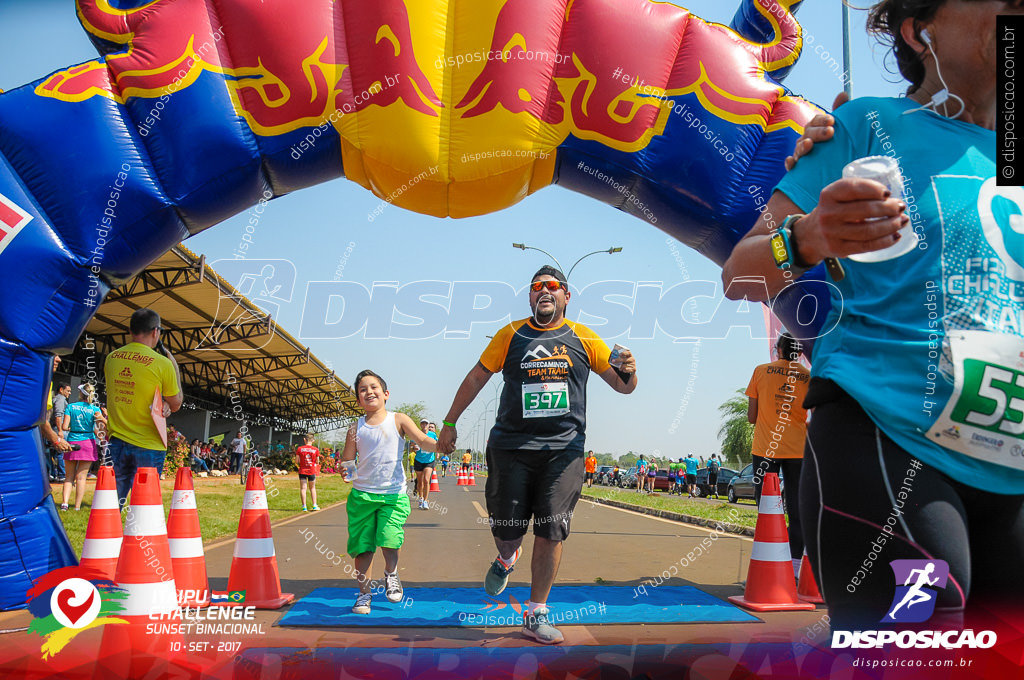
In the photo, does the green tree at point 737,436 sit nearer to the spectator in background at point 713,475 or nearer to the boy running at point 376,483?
the spectator in background at point 713,475

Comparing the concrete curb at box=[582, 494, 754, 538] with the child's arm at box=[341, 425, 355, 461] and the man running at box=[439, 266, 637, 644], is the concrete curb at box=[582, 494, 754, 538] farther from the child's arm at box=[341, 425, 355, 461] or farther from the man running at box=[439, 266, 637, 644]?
the child's arm at box=[341, 425, 355, 461]

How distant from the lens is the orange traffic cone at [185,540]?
4172mm

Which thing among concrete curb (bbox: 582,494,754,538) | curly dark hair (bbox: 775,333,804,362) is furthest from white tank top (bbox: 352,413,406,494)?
concrete curb (bbox: 582,494,754,538)

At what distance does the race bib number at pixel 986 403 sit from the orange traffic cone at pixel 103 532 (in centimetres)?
417

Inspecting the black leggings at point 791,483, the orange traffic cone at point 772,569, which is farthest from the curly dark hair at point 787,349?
the orange traffic cone at point 772,569

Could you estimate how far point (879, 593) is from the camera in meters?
1.19

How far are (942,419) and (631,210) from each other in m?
4.14

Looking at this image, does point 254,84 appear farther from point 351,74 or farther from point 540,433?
point 540,433

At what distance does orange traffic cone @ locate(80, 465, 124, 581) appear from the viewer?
155 inches

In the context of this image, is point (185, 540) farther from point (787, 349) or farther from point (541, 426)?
point (787, 349)

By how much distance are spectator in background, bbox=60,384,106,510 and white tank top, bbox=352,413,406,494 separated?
224 inches

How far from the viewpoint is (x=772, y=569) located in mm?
4379

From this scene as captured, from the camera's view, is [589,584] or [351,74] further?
[589,584]

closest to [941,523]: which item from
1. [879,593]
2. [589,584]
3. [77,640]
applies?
[879,593]
